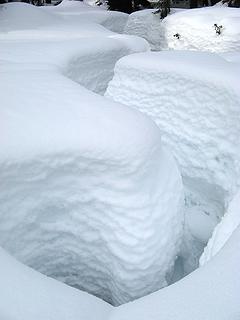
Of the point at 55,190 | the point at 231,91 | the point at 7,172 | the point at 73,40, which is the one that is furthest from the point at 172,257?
the point at 73,40

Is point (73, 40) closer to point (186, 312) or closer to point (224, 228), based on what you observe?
point (224, 228)

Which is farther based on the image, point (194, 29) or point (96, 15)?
point (96, 15)

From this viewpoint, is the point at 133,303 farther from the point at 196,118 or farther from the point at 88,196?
the point at 196,118

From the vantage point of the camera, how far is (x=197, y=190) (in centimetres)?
429

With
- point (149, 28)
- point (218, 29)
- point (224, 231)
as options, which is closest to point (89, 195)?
point (224, 231)

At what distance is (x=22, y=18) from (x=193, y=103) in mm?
5023

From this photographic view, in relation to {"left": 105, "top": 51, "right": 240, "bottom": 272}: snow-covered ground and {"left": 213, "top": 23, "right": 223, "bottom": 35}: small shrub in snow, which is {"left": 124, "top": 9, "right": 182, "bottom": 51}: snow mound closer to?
{"left": 213, "top": 23, "right": 223, "bottom": 35}: small shrub in snow

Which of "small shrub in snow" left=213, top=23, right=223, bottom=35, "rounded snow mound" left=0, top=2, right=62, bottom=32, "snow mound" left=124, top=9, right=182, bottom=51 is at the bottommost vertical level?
"snow mound" left=124, top=9, right=182, bottom=51

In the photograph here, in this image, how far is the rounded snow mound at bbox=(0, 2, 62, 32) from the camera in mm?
7238

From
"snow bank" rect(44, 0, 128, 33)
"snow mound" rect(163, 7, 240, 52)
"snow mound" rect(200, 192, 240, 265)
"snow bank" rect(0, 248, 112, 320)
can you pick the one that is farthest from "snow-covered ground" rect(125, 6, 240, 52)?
"snow bank" rect(0, 248, 112, 320)

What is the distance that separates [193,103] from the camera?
418 centimetres

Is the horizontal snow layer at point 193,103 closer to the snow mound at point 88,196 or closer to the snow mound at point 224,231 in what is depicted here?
the snow mound at point 224,231

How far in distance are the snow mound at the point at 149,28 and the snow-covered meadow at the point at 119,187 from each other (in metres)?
5.25

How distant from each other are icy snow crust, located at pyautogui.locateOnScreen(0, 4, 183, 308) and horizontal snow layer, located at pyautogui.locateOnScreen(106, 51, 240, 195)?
1060 mm
